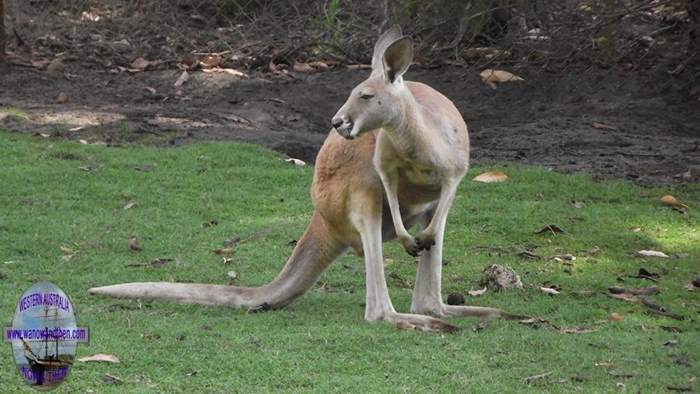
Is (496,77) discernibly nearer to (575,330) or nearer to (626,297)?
(626,297)

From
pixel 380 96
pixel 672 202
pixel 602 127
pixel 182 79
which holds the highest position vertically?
pixel 380 96

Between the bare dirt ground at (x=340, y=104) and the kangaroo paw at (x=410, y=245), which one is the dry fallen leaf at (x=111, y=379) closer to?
the kangaroo paw at (x=410, y=245)

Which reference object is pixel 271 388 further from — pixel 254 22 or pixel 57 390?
pixel 254 22

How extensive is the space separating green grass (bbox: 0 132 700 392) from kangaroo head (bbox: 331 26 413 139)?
0.74m

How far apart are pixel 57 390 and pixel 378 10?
22.1ft

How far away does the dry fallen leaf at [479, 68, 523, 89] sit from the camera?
9039mm

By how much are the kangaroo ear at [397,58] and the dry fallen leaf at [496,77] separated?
467 centimetres

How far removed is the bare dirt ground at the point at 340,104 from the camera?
7715 millimetres

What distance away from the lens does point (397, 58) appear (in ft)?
14.4

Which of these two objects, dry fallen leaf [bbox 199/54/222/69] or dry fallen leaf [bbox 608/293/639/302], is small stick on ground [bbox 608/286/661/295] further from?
dry fallen leaf [bbox 199/54/222/69]

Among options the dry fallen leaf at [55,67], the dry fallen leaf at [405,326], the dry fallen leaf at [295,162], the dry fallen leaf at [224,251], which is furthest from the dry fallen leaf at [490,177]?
the dry fallen leaf at [55,67]

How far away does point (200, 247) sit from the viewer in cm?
577

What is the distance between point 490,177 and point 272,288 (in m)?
2.60

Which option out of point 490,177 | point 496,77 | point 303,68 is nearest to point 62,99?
point 303,68
